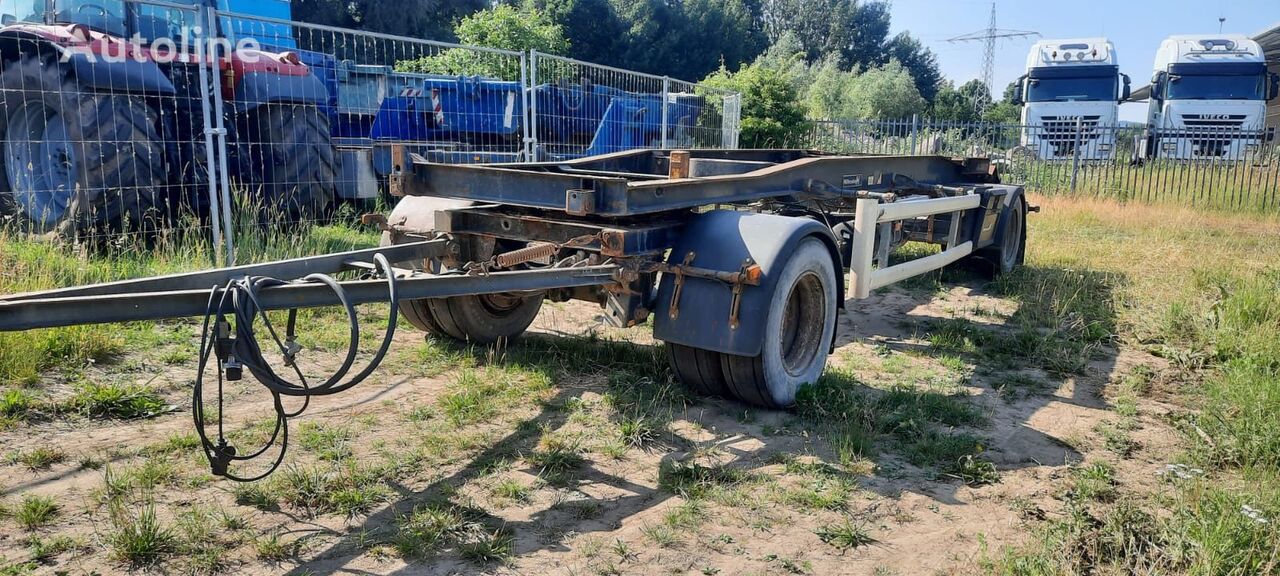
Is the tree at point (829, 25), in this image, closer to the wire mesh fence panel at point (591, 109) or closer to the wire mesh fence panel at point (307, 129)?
the wire mesh fence panel at point (591, 109)

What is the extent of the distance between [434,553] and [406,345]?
8.94 feet

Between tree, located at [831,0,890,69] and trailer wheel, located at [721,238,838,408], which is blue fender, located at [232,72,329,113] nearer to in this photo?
trailer wheel, located at [721,238,838,408]

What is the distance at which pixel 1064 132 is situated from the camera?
18.7 m

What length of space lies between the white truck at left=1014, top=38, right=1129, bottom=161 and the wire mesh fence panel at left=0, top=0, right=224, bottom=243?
16694mm

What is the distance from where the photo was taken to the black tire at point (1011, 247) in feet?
26.4

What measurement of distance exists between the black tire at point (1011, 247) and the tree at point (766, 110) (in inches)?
406

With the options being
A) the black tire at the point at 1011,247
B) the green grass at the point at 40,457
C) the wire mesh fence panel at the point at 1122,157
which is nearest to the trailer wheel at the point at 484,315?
the green grass at the point at 40,457

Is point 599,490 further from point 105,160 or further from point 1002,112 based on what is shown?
point 1002,112

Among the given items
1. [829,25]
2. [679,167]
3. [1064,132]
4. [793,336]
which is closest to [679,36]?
[829,25]

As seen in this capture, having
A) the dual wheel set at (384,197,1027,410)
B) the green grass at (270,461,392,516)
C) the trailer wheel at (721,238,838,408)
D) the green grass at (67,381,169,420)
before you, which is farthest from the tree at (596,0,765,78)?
the green grass at (270,461,392,516)

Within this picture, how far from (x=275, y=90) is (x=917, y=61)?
73.6 metres

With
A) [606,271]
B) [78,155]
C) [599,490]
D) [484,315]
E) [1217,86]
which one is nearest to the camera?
[599,490]

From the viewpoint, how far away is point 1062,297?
733 centimetres

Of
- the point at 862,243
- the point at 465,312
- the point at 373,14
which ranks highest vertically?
the point at 373,14
